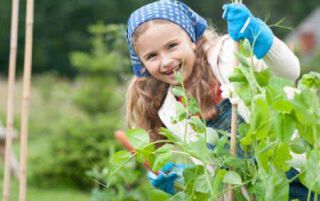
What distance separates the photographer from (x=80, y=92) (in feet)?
26.7

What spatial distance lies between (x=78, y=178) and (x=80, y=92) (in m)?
1.21

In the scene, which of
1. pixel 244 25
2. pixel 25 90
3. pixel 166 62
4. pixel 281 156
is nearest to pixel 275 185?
pixel 281 156

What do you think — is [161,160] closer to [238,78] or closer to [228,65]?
[238,78]

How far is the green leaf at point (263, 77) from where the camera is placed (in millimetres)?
1360

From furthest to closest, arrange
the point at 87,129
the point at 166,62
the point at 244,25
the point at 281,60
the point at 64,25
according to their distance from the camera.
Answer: the point at 64,25 → the point at 87,129 → the point at 166,62 → the point at 281,60 → the point at 244,25

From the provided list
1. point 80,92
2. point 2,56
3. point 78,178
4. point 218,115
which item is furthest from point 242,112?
point 2,56

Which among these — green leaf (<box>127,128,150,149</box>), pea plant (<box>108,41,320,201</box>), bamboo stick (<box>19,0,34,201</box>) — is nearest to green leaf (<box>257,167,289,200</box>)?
pea plant (<box>108,41,320,201</box>)

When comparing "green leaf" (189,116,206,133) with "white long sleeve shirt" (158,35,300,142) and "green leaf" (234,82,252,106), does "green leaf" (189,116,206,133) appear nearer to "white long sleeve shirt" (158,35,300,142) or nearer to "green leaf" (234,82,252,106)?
"green leaf" (234,82,252,106)

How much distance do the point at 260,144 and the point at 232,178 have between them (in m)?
0.10

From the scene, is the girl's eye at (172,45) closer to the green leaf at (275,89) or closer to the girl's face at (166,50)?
the girl's face at (166,50)

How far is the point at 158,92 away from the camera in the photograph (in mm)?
2352

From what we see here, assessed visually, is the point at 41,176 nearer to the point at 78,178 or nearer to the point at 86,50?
the point at 78,178

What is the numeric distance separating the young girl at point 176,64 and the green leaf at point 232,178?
0.49m

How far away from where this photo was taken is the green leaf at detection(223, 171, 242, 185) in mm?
1448
